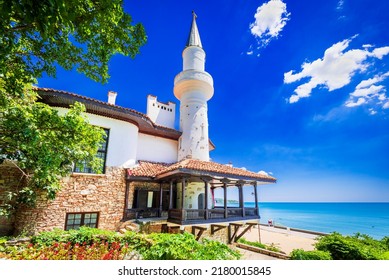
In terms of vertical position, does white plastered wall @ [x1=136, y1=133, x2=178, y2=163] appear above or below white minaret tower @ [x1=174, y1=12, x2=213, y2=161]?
below

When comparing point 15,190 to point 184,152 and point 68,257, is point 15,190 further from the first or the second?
point 184,152

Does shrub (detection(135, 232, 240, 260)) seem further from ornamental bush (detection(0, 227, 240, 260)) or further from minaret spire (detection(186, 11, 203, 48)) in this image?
minaret spire (detection(186, 11, 203, 48))

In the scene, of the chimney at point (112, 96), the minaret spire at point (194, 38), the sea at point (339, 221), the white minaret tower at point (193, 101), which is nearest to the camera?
the chimney at point (112, 96)

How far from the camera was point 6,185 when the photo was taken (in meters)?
7.67

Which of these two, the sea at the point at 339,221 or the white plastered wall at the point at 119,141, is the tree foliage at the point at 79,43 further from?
the sea at the point at 339,221

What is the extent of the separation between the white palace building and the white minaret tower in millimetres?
63

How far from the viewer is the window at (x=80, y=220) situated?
8.30 meters

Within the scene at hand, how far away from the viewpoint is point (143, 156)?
11859mm

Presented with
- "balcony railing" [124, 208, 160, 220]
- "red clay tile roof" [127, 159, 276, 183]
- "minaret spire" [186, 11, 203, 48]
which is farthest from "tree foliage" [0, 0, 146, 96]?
"minaret spire" [186, 11, 203, 48]

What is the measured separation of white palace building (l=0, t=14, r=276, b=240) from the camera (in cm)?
829

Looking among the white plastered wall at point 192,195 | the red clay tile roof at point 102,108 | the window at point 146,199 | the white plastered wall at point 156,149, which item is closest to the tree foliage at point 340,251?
the white plastered wall at point 192,195

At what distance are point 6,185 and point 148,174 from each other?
18.2 feet

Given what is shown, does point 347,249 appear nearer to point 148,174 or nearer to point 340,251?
point 340,251

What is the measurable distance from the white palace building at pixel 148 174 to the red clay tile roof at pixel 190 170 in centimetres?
4
